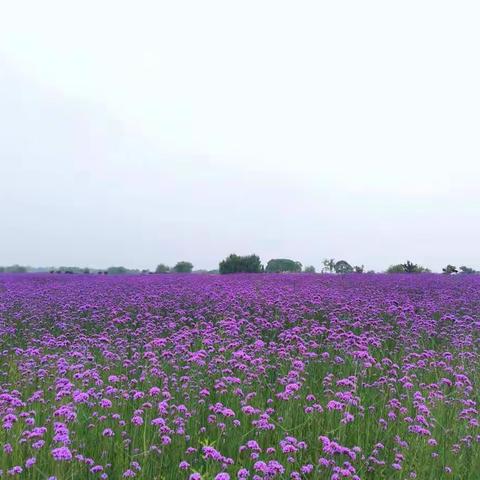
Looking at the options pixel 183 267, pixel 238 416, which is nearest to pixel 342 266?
pixel 183 267

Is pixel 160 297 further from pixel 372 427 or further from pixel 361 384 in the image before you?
pixel 372 427

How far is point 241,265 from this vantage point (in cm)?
3566

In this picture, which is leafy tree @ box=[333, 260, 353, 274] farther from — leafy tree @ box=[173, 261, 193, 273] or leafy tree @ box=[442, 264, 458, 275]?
leafy tree @ box=[173, 261, 193, 273]

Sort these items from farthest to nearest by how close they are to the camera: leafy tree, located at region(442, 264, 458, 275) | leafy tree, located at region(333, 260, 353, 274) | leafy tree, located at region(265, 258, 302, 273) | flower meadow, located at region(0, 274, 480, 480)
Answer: leafy tree, located at region(265, 258, 302, 273)
leafy tree, located at region(333, 260, 353, 274)
leafy tree, located at region(442, 264, 458, 275)
flower meadow, located at region(0, 274, 480, 480)

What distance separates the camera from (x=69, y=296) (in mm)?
14039

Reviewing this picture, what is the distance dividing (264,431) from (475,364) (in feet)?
15.8

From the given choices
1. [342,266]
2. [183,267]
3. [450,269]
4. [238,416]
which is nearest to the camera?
[238,416]

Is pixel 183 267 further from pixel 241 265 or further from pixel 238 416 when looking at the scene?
pixel 238 416

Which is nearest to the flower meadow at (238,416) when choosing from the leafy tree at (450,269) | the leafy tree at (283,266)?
the leafy tree at (450,269)

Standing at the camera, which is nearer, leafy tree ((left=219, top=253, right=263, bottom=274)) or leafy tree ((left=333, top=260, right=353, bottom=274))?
leafy tree ((left=333, top=260, right=353, bottom=274))

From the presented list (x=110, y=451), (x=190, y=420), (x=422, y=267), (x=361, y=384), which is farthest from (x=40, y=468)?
(x=422, y=267)

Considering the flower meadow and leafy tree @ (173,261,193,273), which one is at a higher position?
leafy tree @ (173,261,193,273)

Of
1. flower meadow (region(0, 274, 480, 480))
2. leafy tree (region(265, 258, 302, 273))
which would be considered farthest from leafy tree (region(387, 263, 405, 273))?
flower meadow (region(0, 274, 480, 480))

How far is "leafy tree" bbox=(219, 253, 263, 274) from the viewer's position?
1405 inches
